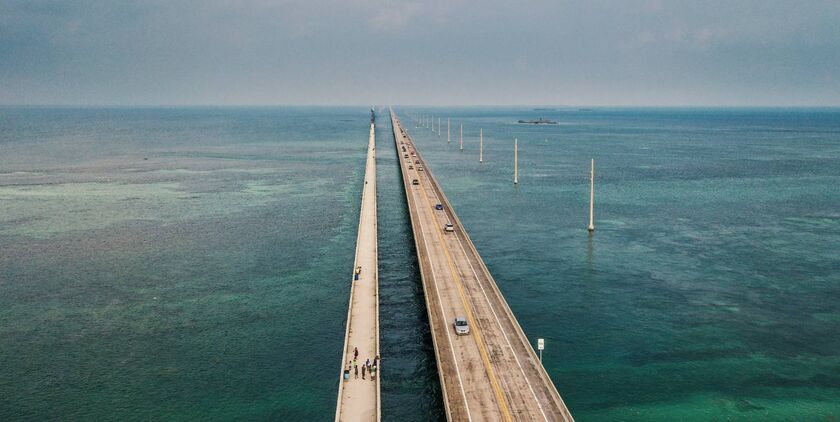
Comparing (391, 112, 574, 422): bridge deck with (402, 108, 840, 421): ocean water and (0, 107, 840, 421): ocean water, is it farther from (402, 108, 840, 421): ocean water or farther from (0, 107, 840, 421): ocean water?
(402, 108, 840, 421): ocean water

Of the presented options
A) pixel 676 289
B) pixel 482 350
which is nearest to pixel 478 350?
pixel 482 350

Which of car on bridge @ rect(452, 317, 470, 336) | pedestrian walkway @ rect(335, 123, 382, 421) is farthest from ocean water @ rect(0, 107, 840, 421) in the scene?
car on bridge @ rect(452, 317, 470, 336)

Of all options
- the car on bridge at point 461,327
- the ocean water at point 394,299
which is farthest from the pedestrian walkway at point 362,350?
the car on bridge at point 461,327

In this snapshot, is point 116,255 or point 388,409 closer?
point 388,409

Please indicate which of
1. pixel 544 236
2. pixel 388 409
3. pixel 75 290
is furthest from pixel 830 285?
pixel 75 290

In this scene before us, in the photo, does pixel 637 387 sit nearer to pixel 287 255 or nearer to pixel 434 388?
pixel 434 388

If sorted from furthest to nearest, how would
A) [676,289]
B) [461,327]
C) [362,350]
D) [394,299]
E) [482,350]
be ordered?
[676,289], [394,299], [461,327], [362,350], [482,350]

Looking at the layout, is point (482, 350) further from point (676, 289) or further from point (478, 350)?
point (676, 289)
